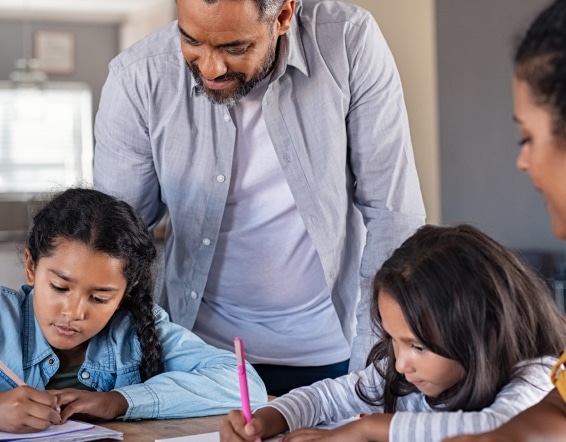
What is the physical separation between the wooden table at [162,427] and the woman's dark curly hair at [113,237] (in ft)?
0.57

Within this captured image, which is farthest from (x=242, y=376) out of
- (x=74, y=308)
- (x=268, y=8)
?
(x=268, y=8)

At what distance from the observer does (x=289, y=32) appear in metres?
1.76

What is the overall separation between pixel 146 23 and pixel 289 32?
170 inches

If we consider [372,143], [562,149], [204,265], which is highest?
[562,149]

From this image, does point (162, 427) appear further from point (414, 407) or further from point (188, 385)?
point (414, 407)

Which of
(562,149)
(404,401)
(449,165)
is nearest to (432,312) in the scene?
(404,401)

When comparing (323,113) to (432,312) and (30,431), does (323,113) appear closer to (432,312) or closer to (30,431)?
(432,312)

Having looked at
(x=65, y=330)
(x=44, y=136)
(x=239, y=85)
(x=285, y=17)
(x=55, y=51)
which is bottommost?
(x=44, y=136)

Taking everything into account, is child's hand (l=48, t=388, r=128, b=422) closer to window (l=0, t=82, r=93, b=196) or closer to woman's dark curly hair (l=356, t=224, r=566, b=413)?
woman's dark curly hair (l=356, t=224, r=566, b=413)

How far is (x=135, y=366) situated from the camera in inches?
65.5

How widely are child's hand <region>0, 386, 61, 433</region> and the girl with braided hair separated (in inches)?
2.5

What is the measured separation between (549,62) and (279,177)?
90 centimetres

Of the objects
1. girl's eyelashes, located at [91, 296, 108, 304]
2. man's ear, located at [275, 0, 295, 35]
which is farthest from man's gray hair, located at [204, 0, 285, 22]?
girl's eyelashes, located at [91, 296, 108, 304]

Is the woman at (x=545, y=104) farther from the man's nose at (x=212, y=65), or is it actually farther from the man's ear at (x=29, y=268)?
the man's ear at (x=29, y=268)
